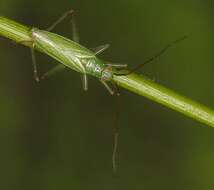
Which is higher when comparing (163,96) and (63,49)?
(63,49)

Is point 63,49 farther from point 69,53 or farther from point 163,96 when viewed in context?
point 163,96

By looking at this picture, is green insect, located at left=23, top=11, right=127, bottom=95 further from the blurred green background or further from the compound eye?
the blurred green background

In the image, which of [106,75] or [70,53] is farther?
[106,75]

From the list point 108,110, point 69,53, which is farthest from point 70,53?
point 108,110

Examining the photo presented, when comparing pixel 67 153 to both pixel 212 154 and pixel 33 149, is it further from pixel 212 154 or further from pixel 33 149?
pixel 212 154

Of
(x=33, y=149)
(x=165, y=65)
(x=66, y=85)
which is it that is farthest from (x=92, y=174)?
(x=165, y=65)

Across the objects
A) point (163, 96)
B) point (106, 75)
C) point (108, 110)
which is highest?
point (108, 110)
